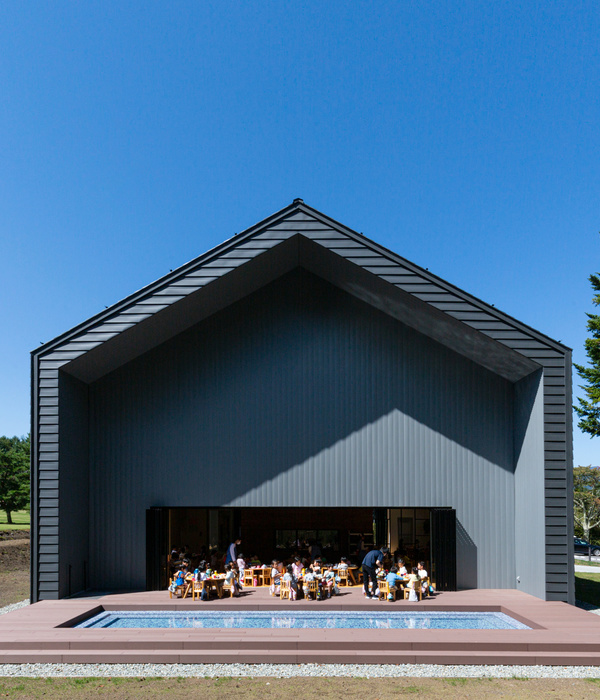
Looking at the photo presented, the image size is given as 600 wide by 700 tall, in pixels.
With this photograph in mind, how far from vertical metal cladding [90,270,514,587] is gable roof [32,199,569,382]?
1.27 m

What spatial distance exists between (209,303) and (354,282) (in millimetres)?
3887

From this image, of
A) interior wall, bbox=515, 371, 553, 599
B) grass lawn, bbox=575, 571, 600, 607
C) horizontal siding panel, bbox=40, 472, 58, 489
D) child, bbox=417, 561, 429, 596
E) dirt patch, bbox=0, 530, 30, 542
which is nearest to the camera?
interior wall, bbox=515, 371, 553, 599

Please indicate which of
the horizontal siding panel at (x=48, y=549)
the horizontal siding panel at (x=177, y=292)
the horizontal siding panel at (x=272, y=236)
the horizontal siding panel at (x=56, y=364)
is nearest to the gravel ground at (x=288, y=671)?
the horizontal siding panel at (x=48, y=549)

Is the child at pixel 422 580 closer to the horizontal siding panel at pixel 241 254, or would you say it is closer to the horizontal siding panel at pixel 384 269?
the horizontal siding panel at pixel 384 269

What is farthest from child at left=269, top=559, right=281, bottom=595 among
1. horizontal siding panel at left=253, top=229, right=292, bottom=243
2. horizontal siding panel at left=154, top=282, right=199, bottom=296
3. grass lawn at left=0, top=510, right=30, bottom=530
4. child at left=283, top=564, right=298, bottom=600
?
grass lawn at left=0, top=510, right=30, bottom=530

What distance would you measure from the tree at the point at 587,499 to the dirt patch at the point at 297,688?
32.4 m

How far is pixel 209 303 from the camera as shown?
630 inches

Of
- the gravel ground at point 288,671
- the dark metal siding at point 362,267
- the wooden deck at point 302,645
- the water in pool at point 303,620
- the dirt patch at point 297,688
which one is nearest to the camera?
the dirt patch at point 297,688

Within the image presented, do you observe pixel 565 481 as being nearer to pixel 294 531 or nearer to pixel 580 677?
pixel 580 677

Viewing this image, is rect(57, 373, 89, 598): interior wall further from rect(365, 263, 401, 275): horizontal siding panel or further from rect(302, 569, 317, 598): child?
rect(365, 263, 401, 275): horizontal siding panel

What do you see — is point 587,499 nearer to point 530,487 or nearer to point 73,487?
point 530,487

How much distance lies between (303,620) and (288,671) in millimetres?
3034

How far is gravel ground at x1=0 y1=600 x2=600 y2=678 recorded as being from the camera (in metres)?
9.45

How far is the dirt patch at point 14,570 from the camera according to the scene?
16.4 m
